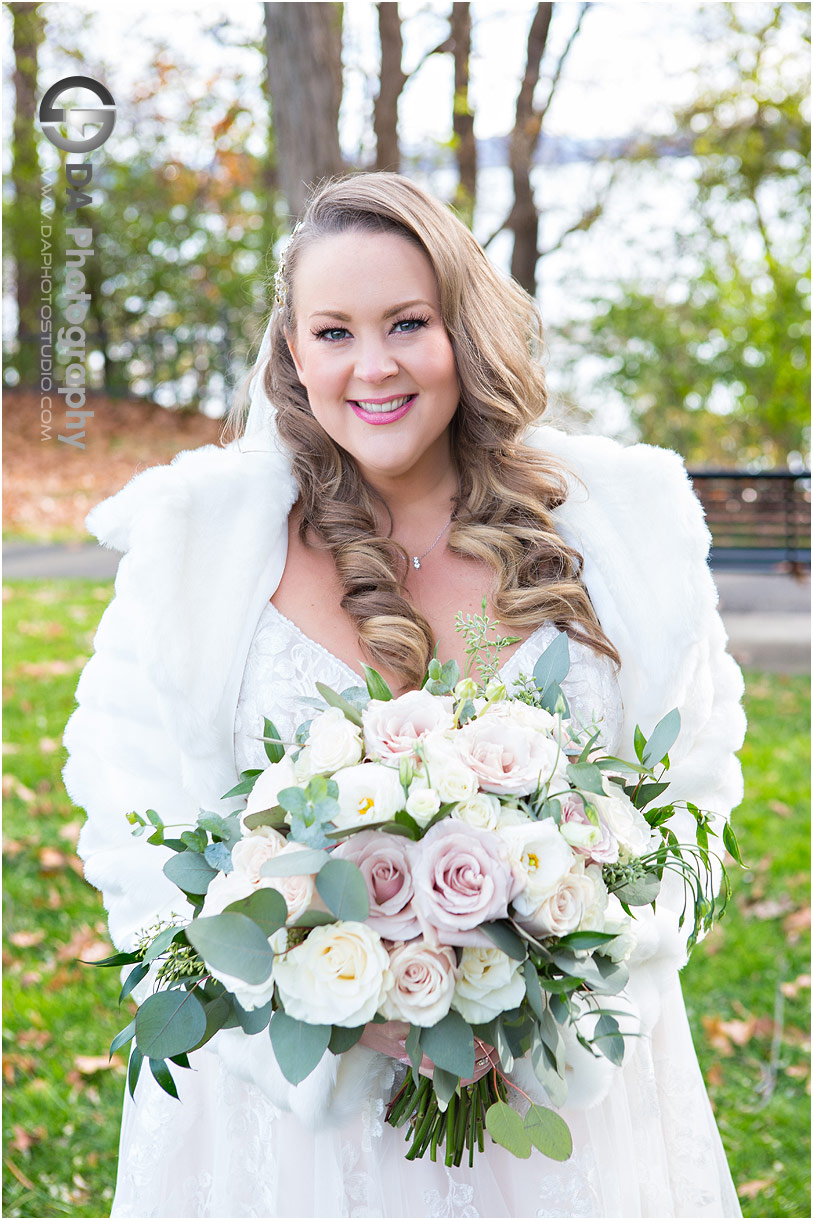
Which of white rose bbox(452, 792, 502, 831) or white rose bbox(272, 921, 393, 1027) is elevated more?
white rose bbox(452, 792, 502, 831)

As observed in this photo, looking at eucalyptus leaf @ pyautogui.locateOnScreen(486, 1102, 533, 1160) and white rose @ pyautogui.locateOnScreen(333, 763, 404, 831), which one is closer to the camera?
white rose @ pyautogui.locateOnScreen(333, 763, 404, 831)

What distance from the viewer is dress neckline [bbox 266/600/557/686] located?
2188 mm

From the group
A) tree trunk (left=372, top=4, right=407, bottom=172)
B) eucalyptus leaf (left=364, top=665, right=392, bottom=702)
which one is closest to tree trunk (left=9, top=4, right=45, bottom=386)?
tree trunk (left=372, top=4, right=407, bottom=172)

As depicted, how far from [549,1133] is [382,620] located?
1019mm

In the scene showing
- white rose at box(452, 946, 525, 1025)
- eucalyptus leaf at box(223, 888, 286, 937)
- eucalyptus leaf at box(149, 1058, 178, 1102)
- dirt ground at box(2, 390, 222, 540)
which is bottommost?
dirt ground at box(2, 390, 222, 540)

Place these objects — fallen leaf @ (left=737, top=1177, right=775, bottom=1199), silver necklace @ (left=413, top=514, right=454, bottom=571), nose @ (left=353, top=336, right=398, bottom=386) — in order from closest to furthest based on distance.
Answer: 1. nose @ (left=353, top=336, right=398, bottom=386)
2. silver necklace @ (left=413, top=514, right=454, bottom=571)
3. fallen leaf @ (left=737, top=1177, right=775, bottom=1199)

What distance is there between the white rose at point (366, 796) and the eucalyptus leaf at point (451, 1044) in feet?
1.00

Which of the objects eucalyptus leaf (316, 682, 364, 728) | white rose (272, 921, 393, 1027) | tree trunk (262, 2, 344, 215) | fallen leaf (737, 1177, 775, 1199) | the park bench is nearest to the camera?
white rose (272, 921, 393, 1027)

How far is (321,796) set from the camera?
1479 millimetres

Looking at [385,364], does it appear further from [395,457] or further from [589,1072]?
[589,1072]

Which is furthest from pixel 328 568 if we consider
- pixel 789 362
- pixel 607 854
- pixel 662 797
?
pixel 789 362

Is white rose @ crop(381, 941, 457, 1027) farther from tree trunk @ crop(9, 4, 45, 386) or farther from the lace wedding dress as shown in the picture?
tree trunk @ crop(9, 4, 45, 386)

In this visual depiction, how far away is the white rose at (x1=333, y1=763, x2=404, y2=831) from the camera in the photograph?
1.47 meters

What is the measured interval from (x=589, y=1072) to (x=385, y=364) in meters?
1.39
